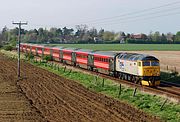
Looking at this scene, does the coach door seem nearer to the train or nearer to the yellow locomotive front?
the train

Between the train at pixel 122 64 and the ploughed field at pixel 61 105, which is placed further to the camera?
the train at pixel 122 64

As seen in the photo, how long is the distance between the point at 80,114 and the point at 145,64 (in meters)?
13.2

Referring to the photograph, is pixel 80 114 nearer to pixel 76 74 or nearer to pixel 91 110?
pixel 91 110

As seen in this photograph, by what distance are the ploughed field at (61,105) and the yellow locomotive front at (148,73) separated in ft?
17.7

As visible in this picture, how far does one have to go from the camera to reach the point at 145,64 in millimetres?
35594

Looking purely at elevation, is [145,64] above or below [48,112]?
above

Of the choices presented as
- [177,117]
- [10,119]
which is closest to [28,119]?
[10,119]

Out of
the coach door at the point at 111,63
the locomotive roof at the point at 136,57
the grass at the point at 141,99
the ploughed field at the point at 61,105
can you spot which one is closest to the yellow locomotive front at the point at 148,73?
the locomotive roof at the point at 136,57

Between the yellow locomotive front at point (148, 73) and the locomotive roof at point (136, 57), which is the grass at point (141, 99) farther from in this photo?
the locomotive roof at point (136, 57)

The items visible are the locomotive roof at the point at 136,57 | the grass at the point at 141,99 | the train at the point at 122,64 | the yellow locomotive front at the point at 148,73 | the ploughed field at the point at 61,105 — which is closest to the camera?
the ploughed field at the point at 61,105

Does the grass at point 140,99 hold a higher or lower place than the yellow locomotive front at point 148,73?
lower

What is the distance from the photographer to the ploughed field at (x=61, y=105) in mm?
23219

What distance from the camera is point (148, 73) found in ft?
116

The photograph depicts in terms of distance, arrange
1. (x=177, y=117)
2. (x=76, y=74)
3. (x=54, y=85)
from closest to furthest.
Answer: (x=177, y=117) → (x=54, y=85) → (x=76, y=74)
